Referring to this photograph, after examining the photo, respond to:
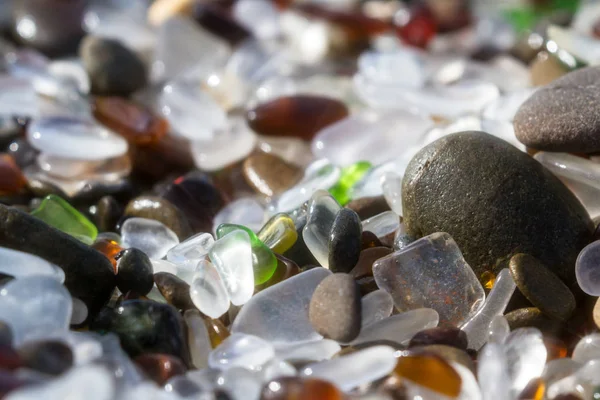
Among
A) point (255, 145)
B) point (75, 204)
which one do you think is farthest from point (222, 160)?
point (75, 204)

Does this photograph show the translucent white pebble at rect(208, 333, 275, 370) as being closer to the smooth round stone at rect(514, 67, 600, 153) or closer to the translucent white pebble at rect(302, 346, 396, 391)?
the translucent white pebble at rect(302, 346, 396, 391)

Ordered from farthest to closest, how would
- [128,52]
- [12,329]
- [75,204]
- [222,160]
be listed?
[128,52] < [222,160] < [75,204] < [12,329]

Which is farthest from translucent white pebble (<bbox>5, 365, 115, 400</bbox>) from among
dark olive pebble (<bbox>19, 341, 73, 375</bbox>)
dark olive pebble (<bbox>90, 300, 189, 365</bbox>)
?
dark olive pebble (<bbox>90, 300, 189, 365</bbox>)

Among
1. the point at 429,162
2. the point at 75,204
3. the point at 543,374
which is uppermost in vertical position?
the point at 429,162

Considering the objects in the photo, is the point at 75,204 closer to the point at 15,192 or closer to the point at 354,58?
the point at 15,192

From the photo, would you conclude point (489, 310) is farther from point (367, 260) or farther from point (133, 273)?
point (133, 273)

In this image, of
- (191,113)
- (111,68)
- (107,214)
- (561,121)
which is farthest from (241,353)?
(111,68)

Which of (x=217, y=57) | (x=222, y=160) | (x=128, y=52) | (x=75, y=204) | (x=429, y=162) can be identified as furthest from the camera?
(x=217, y=57)
